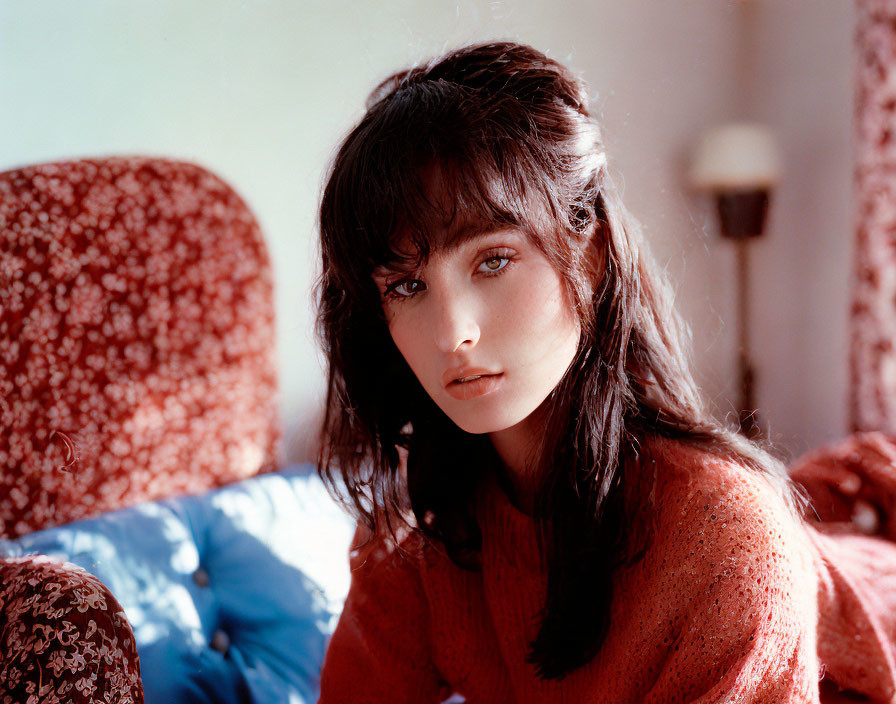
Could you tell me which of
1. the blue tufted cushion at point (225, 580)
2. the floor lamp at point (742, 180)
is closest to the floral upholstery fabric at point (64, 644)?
the blue tufted cushion at point (225, 580)

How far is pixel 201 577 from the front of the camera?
118 cm

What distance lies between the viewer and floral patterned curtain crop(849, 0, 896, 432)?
2088mm

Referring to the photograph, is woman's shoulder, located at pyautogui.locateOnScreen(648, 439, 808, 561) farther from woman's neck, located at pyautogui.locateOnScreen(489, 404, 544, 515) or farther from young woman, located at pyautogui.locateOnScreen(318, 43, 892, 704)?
woman's neck, located at pyautogui.locateOnScreen(489, 404, 544, 515)

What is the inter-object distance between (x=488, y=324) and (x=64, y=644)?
0.51m

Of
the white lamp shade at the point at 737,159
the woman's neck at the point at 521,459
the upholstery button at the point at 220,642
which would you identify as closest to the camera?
the woman's neck at the point at 521,459

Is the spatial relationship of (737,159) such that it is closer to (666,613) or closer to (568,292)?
(568,292)

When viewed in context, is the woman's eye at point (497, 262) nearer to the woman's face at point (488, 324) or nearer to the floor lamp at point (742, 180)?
the woman's face at point (488, 324)

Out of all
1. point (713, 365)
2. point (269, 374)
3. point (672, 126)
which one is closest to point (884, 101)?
point (672, 126)

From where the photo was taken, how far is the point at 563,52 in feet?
5.90

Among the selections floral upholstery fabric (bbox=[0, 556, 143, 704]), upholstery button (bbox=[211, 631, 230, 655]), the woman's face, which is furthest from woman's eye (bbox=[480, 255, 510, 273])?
upholstery button (bbox=[211, 631, 230, 655])

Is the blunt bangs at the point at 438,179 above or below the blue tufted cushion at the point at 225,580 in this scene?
above

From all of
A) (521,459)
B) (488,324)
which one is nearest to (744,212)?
(521,459)

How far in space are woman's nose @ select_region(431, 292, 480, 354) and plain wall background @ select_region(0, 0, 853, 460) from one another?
266 millimetres

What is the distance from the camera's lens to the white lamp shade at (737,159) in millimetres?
2320
